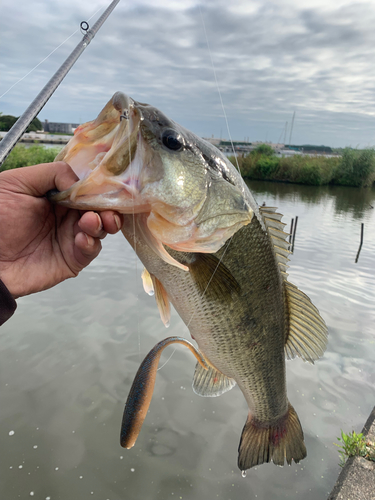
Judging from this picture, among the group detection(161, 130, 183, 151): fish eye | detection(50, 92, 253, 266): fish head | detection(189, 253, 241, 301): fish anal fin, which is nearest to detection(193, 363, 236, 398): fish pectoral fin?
detection(189, 253, 241, 301): fish anal fin

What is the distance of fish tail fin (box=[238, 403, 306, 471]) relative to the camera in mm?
2354

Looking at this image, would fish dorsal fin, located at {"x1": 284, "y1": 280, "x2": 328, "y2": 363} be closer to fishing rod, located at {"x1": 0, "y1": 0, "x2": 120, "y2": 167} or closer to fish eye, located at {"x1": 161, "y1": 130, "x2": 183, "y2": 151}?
fish eye, located at {"x1": 161, "y1": 130, "x2": 183, "y2": 151}

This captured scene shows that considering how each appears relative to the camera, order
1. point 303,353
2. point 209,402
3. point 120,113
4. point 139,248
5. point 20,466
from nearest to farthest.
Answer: point 120,113
point 139,248
point 303,353
point 20,466
point 209,402

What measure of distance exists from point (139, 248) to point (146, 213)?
0.31m

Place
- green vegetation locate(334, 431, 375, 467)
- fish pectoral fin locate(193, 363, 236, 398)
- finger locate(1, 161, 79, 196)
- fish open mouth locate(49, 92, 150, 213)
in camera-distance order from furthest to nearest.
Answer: green vegetation locate(334, 431, 375, 467)
fish pectoral fin locate(193, 363, 236, 398)
finger locate(1, 161, 79, 196)
fish open mouth locate(49, 92, 150, 213)

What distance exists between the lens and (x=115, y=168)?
1.28m

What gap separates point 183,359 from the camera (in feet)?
19.9

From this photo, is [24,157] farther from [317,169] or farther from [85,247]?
[317,169]

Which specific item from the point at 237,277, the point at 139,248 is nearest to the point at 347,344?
the point at 237,277

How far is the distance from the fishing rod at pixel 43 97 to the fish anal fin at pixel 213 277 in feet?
4.14

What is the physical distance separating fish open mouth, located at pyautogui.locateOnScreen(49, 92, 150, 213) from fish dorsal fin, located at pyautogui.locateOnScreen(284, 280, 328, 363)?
1.44 metres

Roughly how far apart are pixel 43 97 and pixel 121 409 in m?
4.33

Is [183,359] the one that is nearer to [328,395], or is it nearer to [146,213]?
[328,395]

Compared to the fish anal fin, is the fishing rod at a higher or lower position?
higher
